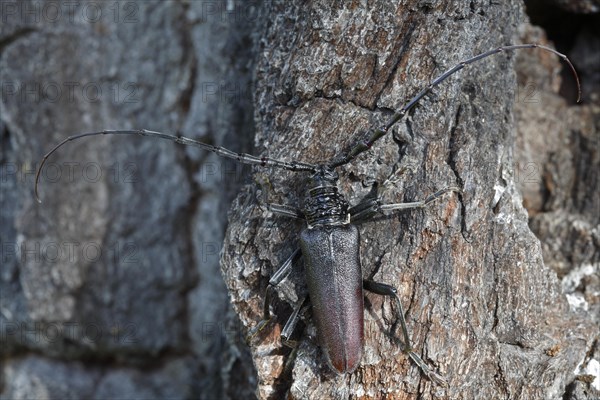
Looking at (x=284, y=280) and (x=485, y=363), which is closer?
(x=485, y=363)

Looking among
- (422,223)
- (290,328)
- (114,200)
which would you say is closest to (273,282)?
(290,328)

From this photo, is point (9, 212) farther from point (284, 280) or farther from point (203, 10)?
point (284, 280)

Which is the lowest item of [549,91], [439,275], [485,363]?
[485,363]

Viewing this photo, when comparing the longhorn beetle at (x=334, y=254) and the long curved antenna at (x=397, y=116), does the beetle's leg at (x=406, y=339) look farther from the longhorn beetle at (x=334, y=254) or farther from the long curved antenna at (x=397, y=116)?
the long curved antenna at (x=397, y=116)

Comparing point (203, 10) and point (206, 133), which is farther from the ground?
point (203, 10)

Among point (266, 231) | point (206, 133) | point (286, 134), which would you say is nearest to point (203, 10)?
point (206, 133)

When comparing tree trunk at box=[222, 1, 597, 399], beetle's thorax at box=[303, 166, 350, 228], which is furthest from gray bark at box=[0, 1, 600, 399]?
beetle's thorax at box=[303, 166, 350, 228]
